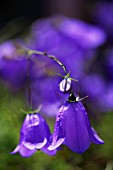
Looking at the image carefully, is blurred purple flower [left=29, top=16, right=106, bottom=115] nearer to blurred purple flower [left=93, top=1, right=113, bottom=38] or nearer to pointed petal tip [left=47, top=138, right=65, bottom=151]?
blurred purple flower [left=93, top=1, right=113, bottom=38]

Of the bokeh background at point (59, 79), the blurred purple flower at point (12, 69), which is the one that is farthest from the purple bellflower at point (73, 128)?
the blurred purple flower at point (12, 69)

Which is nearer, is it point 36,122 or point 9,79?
point 36,122

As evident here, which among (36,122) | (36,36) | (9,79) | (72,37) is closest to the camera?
(36,122)

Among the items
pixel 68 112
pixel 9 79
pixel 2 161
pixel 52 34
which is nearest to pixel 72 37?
pixel 52 34

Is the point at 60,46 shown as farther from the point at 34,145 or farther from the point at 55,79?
the point at 34,145

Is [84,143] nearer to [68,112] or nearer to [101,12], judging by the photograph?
[68,112]
